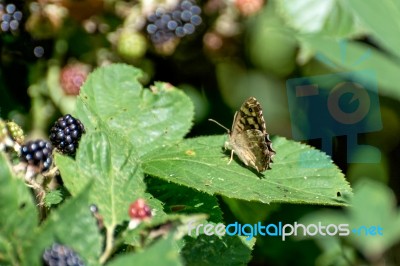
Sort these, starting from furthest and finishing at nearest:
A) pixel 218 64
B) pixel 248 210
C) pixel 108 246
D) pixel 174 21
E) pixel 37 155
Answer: pixel 218 64
pixel 174 21
pixel 248 210
pixel 37 155
pixel 108 246

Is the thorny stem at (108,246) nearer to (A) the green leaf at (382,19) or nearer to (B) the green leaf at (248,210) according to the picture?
(A) the green leaf at (382,19)

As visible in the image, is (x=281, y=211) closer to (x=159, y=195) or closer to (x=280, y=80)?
(x=280, y=80)

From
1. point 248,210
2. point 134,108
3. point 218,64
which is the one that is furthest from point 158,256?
point 218,64

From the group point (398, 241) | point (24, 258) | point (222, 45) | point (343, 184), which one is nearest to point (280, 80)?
point (222, 45)

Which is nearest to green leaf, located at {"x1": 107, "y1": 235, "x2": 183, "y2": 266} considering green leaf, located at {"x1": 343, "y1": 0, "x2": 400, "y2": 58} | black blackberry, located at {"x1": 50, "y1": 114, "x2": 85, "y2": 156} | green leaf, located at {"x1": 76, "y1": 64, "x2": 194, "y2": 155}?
green leaf, located at {"x1": 343, "y1": 0, "x2": 400, "y2": 58}
